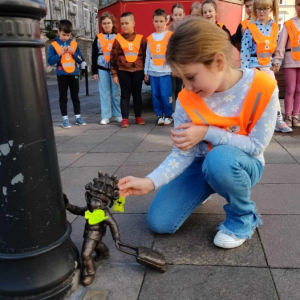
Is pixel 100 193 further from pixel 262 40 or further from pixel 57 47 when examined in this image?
pixel 57 47

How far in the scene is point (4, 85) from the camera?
1.39 meters

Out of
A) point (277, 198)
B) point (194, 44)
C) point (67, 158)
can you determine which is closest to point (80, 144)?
point (67, 158)

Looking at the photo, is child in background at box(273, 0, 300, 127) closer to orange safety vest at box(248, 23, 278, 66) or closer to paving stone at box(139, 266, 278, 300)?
orange safety vest at box(248, 23, 278, 66)

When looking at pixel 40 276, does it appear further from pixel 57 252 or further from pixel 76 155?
pixel 76 155

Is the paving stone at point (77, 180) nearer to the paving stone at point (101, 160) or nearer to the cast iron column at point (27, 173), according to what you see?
the paving stone at point (101, 160)

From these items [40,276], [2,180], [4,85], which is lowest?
[40,276]

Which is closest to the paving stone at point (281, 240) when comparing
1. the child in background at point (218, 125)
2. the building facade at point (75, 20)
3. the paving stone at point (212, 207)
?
the child in background at point (218, 125)

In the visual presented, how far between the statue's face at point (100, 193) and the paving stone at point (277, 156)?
2.38 meters

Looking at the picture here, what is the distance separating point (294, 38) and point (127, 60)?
100.0 inches

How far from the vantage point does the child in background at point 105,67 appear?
638cm

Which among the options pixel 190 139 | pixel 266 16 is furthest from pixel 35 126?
pixel 266 16

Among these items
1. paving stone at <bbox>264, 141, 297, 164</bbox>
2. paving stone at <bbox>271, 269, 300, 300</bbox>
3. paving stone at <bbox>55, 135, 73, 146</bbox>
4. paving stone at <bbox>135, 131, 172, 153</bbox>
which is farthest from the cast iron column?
paving stone at <bbox>55, 135, 73, 146</bbox>

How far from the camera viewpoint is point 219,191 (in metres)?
2.03

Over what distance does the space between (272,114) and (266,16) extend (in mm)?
3591
